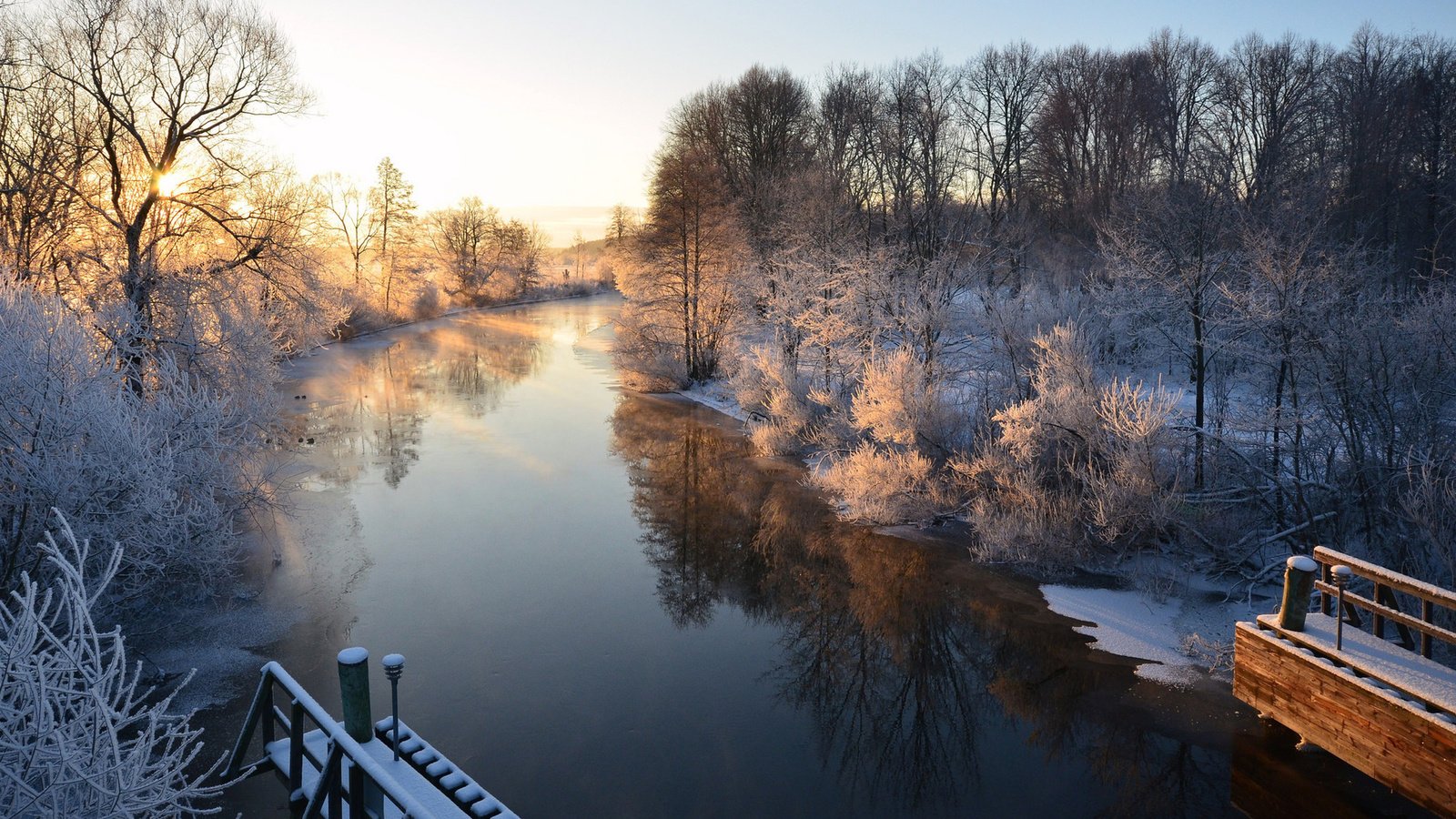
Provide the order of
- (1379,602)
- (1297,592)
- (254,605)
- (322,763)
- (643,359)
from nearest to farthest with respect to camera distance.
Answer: (322,763) < (1297,592) < (1379,602) < (254,605) < (643,359)

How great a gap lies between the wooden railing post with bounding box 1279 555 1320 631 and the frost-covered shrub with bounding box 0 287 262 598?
11.8 meters

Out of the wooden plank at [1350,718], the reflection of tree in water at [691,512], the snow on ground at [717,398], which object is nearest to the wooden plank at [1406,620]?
the wooden plank at [1350,718]

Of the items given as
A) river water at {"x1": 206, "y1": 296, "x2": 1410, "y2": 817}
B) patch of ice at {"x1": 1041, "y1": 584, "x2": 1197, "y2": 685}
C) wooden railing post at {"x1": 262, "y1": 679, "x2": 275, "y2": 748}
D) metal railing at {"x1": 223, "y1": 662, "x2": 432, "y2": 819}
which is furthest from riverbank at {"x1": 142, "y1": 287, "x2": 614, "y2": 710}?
patch of ice at {"x1": 1041, "y1": 584, "x2": 1197, "y2": 685}

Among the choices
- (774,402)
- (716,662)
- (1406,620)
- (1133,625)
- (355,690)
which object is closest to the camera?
(355,690)

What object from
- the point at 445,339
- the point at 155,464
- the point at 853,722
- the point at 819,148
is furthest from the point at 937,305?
the point at 445,339

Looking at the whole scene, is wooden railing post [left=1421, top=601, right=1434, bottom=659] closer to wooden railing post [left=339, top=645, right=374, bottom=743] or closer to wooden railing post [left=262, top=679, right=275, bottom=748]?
wooden railing post [left=339, top=645, right=374, bottom=743]

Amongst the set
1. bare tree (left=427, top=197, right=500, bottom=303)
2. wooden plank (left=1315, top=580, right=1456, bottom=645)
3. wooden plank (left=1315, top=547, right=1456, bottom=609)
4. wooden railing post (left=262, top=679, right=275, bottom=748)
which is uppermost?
bare tree (left=427, top=197, right=500, bottom=303)

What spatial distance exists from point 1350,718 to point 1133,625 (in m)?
3.88

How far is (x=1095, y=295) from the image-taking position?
2559cm

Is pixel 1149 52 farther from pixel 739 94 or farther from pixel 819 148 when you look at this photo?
pixel 739 94

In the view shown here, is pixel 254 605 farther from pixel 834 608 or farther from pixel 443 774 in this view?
pixel 834 608

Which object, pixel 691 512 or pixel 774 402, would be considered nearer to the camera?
pixel 691 512

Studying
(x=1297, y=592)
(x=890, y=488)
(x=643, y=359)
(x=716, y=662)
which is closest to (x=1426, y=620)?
(x=1297, y=592)

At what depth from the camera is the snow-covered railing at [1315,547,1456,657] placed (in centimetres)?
723
